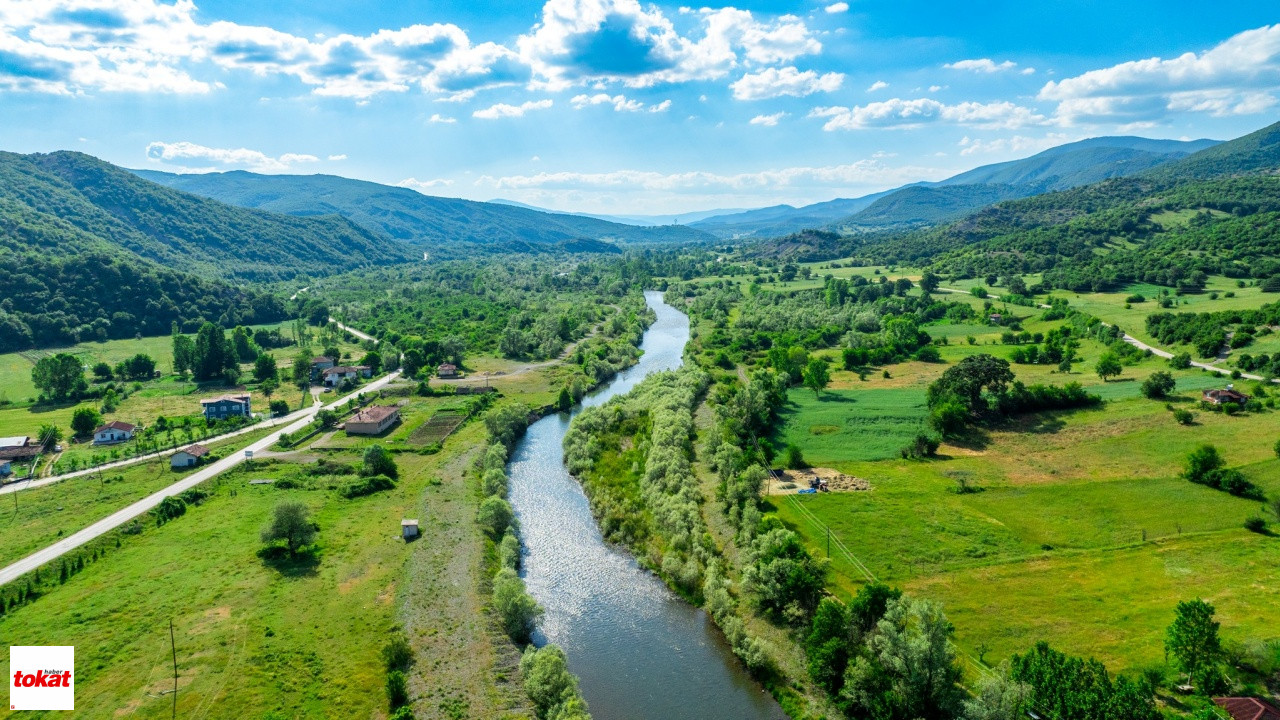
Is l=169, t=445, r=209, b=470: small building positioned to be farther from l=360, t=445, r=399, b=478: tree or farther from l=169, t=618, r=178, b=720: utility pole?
l=169, t=618, r=178, b=720: utility pole

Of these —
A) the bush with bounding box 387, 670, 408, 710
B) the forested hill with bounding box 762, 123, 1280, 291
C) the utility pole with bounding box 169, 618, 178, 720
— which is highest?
the forested hill with bounding box 762, 123, 1280, 291

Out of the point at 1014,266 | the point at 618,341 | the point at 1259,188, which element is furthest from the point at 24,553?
the point at 1259,188

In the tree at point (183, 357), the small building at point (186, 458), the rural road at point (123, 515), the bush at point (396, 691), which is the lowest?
the bush at point (396, 691)

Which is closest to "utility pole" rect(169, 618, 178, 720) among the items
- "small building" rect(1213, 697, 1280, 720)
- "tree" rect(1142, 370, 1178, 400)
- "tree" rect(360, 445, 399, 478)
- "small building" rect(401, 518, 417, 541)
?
"small building" rect(401, 518, 417, 541)

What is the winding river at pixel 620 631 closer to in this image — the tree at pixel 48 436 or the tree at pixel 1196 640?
the tree at pixel 1196 640

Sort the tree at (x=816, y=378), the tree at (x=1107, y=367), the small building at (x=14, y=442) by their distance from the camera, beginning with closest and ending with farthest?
the small building at (x=14, y=442), the tree at (x=1107, y=367), the tree at (x=816, y=378)

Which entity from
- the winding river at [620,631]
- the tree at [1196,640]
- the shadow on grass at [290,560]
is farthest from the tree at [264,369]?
the tree at [1196,640]

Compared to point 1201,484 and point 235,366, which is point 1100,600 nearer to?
point 1201,484

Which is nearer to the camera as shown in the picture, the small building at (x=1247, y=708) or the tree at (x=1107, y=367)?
the small building at (x=1247, y=708)
